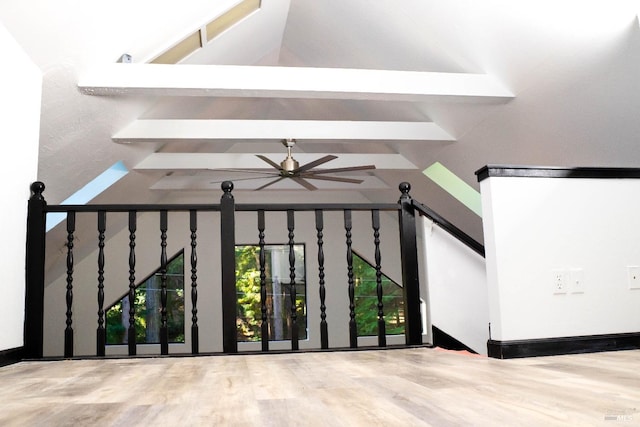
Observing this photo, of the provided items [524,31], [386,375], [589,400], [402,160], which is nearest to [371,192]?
[402,160]

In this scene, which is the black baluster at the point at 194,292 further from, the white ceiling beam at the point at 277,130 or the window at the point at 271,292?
the window at the point at 271,292

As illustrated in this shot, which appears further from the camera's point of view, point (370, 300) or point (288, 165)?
point (370, 300)

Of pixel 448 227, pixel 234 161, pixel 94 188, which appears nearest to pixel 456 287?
pixel 448 227

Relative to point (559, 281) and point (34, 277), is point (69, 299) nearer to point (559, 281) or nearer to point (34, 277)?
point (34, 277)

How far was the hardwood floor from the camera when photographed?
54.4 inches

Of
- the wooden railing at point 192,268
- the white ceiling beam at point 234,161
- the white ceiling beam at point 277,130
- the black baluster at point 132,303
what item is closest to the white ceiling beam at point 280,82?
the white ceiling beam at point 277,130

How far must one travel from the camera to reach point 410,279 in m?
3.13

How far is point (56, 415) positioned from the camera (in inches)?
59.3

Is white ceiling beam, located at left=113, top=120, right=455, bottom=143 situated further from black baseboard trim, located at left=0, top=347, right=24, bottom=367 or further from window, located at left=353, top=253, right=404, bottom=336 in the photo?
window, located at left=353, top=253, right=404, bottom=336

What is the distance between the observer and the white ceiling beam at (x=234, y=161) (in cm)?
684

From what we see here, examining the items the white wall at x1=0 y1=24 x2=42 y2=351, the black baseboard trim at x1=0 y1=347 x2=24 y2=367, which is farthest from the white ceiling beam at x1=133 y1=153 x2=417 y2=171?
the black baseboard trim at x1=0 y1=347 x2=24 y2=367

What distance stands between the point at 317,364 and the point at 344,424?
1.19 meters

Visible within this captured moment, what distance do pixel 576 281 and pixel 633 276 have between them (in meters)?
0.32

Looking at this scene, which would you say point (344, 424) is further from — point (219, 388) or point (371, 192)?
point (371, 192)
